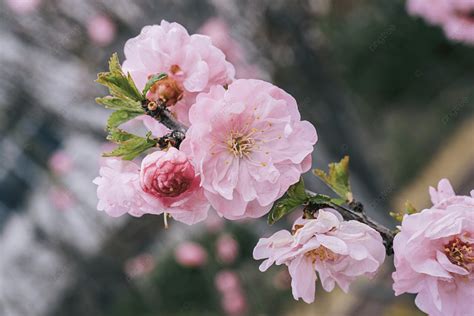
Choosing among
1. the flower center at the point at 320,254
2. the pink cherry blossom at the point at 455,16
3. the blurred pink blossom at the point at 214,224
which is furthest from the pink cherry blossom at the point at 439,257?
the blurred pink blossom at the point at 214,224

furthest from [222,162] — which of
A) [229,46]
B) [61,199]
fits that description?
[61,199]

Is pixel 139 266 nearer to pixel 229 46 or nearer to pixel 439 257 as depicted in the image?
pixel 229 46

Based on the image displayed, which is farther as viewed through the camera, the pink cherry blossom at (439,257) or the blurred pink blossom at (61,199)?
the blurred pink blossom at (61,199)

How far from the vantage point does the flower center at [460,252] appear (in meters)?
0.91

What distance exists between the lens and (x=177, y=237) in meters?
6.40

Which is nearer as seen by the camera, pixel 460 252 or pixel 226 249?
pixel 460 252

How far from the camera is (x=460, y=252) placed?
912mm

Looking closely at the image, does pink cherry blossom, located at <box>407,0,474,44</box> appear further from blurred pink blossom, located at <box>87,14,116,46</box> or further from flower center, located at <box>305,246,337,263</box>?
blurred pink blossom, located at <box>87,14,116,46</box>

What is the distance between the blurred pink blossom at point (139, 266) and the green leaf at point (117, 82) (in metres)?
4.49

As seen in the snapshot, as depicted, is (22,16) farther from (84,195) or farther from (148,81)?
(148,81)

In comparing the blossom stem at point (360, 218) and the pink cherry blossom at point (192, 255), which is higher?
the blossom stem at point (360, 218)

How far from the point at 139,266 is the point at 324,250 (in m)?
4.64

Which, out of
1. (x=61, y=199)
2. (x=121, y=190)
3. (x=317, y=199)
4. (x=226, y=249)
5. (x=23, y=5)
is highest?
(x=317, y=199)

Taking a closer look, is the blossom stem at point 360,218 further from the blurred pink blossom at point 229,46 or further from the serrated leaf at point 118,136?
the blurred pink blossom at point 229,46
